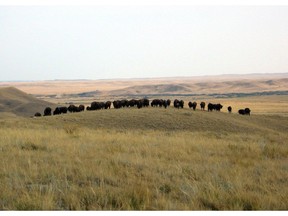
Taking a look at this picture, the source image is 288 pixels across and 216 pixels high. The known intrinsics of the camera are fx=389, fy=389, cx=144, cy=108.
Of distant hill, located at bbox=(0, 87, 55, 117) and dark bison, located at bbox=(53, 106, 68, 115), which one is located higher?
dark bison, located at bbox=(53, 106, 68, 115)

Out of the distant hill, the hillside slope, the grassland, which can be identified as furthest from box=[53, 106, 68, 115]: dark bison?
the grassland

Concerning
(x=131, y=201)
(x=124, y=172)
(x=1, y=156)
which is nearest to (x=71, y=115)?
(x=1, y=156)

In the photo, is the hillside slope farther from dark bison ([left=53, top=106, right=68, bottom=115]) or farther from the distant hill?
the distant hill

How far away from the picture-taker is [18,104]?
62531mm

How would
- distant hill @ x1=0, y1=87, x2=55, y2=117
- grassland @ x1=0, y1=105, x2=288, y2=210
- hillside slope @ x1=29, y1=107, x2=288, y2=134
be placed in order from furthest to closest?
distant hill @ x1=0, y1=87, x2=55, y2=117, hillside slope @ x1=29, y1=107, x2=288, y2=134, grassland @ x1=0, y1=105, x2=288, y2=210

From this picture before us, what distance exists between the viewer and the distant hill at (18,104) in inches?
2308

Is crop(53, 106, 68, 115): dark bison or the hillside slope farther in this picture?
crop(53, 106, 68, 115): dark bison

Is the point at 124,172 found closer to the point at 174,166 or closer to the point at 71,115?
the point at 174,166

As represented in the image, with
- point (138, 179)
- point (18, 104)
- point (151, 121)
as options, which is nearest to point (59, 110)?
point (151, 121)

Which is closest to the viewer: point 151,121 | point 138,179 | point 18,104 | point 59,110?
point 138,179

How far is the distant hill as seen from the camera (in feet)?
192

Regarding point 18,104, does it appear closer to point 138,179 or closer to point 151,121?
point 151,121

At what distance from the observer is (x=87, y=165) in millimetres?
7809

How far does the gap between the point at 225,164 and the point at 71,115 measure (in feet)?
79.2
